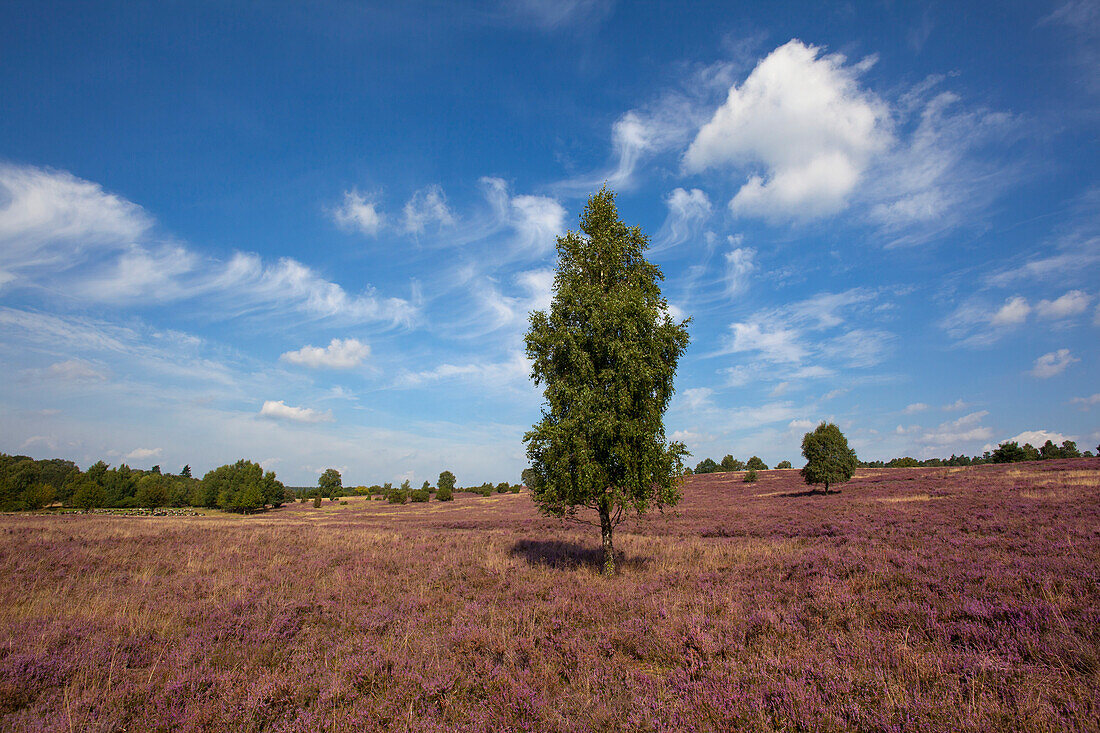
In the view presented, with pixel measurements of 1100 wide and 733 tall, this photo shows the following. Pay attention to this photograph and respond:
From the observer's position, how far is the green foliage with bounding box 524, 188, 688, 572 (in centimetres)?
1184

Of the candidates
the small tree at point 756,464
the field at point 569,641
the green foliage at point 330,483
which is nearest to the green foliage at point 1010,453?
the small tree at point 756,464

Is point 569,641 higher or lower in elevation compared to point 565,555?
higher

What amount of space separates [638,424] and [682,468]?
2044mm

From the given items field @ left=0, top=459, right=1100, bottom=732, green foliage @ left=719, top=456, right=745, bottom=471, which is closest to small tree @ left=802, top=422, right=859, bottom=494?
field @ left=0, top=459, right=1100, bottom=732

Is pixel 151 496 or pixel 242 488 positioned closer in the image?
pixel 242 488

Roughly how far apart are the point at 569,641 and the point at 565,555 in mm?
9570

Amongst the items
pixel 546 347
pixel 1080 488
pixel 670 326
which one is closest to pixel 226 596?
pixel 546 347

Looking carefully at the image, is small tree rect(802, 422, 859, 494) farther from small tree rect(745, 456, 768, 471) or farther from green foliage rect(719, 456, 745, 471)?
green foliage rect(719, 456, 745, 471)

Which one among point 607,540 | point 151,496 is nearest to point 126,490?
point 151,496

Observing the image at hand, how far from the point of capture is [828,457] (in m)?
41.8

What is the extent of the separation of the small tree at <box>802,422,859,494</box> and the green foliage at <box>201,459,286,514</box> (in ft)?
272

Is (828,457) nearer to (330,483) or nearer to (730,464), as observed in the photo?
(730,464)

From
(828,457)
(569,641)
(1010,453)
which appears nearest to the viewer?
(569,641)

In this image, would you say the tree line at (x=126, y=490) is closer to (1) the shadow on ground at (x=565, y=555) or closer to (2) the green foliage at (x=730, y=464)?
(1) the shadow on ground at (x=565, y=555)
